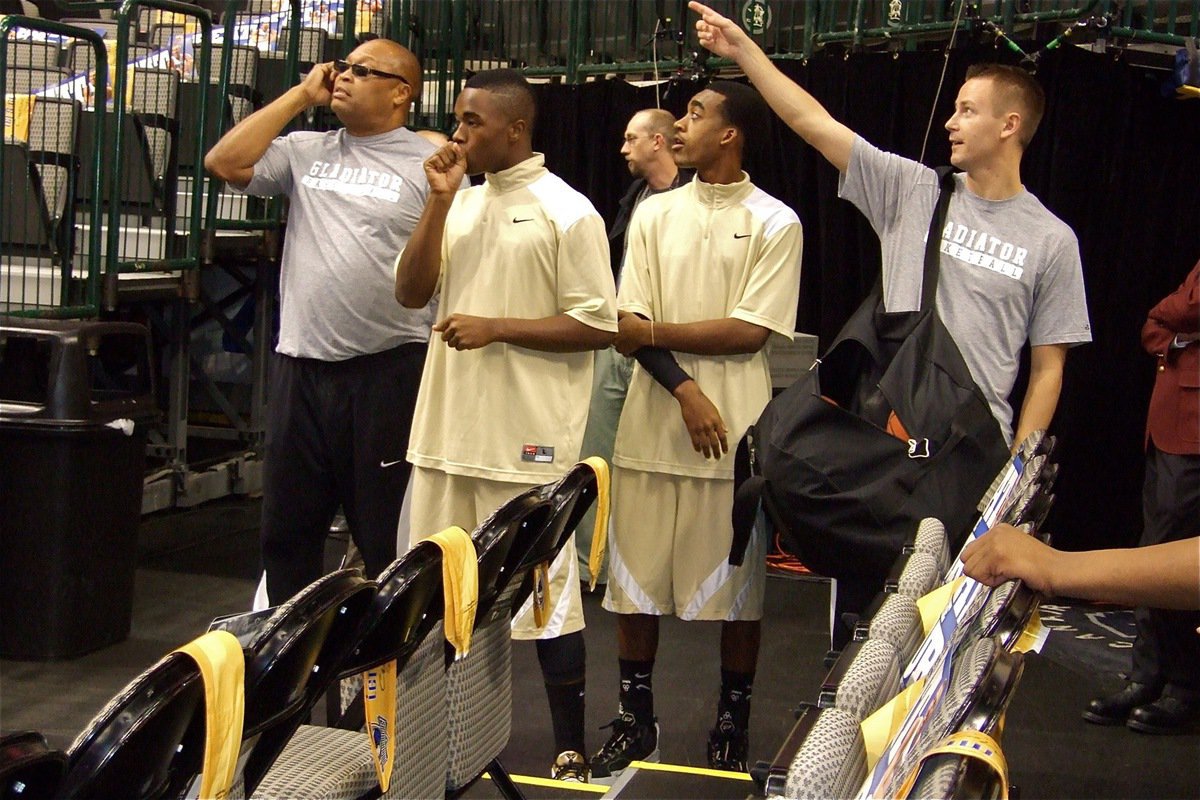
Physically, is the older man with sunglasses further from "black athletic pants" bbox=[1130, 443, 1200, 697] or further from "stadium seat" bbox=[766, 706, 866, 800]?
"black athletic pants" bbox=[1130, 443, 1200, 697]

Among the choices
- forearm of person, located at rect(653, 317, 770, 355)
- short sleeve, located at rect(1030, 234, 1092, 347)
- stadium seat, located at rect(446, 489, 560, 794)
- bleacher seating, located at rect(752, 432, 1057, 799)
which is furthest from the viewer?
forearm of person, located at rect(653, 317, 770, 355)

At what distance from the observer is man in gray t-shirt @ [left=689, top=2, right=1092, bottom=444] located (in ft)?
9.96

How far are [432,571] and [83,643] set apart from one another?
2.98 meters

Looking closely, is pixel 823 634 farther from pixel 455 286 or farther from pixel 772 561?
pixel 455 286

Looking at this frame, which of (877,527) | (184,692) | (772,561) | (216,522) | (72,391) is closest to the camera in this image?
(184,692)

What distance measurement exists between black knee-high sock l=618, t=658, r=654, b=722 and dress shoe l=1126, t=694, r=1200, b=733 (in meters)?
1.65

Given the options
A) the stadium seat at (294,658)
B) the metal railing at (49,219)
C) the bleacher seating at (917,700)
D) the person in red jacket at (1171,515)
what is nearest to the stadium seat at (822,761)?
the bleacher seating at (917,700)

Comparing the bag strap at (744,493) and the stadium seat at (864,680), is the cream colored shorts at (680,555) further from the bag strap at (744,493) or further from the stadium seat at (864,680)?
the stadium seat at (864,680)

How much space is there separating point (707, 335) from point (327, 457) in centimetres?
104

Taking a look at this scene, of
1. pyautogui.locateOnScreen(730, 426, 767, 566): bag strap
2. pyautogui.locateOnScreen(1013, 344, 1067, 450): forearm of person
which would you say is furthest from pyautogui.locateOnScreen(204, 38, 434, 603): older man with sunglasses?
pyautogui.locateOnScreen(1013, 344, 1067, 450): forearm of person

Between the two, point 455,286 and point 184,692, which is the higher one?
point 455,286

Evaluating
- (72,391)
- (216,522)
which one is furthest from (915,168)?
(216,522)

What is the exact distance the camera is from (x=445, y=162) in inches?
126

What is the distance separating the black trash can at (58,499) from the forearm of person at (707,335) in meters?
2.05
